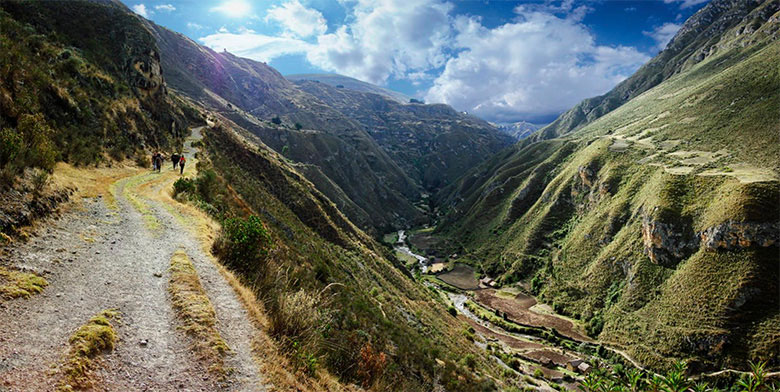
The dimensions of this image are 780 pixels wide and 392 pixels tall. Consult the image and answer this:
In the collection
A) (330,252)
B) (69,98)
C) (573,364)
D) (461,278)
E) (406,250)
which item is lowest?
(573,364)

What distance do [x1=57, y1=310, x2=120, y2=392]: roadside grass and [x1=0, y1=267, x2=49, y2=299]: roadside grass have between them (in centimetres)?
164

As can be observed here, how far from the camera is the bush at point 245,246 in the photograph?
41.9ft

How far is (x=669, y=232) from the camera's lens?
70938 millimetres

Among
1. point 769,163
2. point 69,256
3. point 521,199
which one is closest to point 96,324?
point 69,256

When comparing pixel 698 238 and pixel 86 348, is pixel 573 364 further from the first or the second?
pixel 86 348

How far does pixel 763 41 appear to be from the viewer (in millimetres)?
147000

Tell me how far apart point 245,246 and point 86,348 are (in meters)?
7.39

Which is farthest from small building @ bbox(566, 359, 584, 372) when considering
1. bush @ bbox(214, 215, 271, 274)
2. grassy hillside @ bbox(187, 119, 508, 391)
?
bush @ bbox(214, 215, 271, 274)

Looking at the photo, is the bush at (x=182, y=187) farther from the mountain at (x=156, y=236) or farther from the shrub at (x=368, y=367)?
the shrub at (x=368, y=367)

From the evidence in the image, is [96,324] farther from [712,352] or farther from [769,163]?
[769,163]

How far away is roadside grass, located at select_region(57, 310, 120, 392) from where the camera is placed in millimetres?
5216

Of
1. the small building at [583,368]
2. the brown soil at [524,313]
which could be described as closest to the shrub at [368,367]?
the small building at [583,368]

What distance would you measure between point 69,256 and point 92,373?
599 centimetres

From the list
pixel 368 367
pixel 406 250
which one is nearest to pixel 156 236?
pixel 368 367
